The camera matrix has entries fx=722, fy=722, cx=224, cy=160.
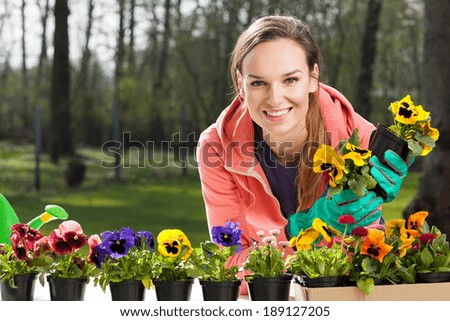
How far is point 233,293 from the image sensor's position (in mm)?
1370

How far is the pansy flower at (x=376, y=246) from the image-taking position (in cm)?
132

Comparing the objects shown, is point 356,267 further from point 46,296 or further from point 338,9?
point 338,9

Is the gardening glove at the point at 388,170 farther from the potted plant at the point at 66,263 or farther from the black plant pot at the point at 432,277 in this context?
the potted plant at the point at 66,263

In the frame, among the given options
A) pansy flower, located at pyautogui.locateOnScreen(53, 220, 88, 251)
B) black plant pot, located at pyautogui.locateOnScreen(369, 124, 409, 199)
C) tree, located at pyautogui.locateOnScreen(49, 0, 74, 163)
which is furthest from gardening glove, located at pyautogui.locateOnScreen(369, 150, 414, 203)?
tree, located at pyautogui.locateOnScreen(49, 0, 74, 163)

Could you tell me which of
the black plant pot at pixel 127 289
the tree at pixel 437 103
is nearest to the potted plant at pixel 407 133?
the black plant pot at pixel 127 289

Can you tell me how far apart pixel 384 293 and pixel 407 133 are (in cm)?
33

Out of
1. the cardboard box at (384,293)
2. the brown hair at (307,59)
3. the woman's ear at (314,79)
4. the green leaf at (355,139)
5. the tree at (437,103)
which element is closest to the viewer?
the cardboard box at (384,293)

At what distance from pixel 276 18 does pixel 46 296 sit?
910 millimetres

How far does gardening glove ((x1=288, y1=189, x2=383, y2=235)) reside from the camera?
4.94ft

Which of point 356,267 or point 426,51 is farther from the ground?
point 426,51

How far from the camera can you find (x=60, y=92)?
10891 mm

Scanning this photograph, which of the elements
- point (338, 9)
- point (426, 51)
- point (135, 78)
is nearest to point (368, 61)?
point (338, 9)

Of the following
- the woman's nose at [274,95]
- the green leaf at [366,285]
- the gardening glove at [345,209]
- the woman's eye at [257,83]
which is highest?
the woman's eye at [257,83]

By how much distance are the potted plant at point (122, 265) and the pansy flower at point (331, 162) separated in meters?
0.38
